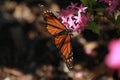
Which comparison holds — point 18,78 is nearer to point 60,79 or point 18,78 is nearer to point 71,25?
point 60,79

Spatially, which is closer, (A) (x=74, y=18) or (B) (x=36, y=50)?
(A) (x=74, y=18)

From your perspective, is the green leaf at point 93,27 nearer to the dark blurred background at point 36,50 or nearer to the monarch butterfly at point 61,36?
the monarch butterfly at point 61,36

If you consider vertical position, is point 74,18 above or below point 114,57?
below

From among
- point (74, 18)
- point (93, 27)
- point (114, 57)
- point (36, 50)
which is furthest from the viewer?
point (36, 50)

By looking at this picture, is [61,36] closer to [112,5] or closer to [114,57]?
[112,5]

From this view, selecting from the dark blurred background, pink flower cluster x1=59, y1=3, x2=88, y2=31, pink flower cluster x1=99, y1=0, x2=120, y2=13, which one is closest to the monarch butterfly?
pink flower cluster x1=59, y1=3, x2=88, y2=31

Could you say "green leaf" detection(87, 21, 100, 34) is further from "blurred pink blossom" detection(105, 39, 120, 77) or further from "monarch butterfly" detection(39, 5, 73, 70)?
"blurred pink blossom" detection(105, 39, 120, 77)

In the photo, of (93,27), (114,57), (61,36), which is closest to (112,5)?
(93,27)

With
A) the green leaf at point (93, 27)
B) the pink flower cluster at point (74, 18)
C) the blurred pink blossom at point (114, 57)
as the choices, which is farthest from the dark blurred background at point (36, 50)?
the blurred pink blossom at point (114, 57)
